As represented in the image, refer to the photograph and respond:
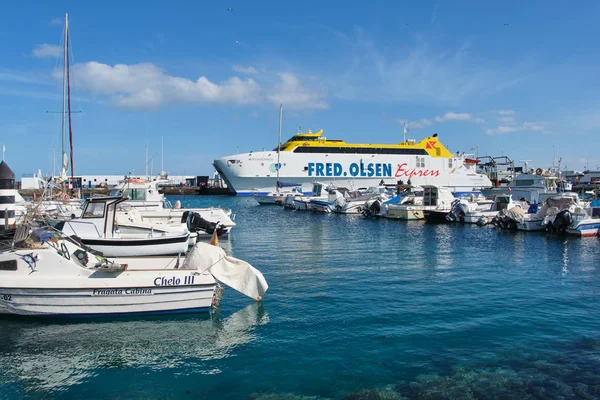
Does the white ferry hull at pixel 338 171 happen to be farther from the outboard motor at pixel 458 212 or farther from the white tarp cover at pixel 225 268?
the white tarp cover at pixel 225 268

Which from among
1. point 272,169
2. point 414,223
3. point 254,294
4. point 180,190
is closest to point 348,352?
point 254,294

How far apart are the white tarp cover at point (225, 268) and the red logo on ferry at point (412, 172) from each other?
77905 mm

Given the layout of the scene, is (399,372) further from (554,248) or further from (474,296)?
(554,248)

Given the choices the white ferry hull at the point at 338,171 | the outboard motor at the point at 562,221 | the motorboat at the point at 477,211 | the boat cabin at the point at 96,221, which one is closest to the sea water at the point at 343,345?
the boat cabin at the point at 96,221

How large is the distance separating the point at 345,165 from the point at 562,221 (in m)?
56.3

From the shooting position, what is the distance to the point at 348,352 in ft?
30.6

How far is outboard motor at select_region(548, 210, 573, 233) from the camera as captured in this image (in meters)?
28.6

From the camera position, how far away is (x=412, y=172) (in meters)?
88.4

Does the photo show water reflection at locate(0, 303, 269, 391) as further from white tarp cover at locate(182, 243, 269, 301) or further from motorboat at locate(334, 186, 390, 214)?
motorboat at locate(334, 186, 390, 214)

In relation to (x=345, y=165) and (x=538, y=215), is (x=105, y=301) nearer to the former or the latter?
(x=538, y=215)

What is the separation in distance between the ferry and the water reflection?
210 ft

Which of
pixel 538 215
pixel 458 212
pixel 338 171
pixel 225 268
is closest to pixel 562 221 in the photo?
pixel 538 215

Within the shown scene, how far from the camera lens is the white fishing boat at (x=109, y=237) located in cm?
1716

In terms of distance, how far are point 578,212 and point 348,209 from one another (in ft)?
73.6
